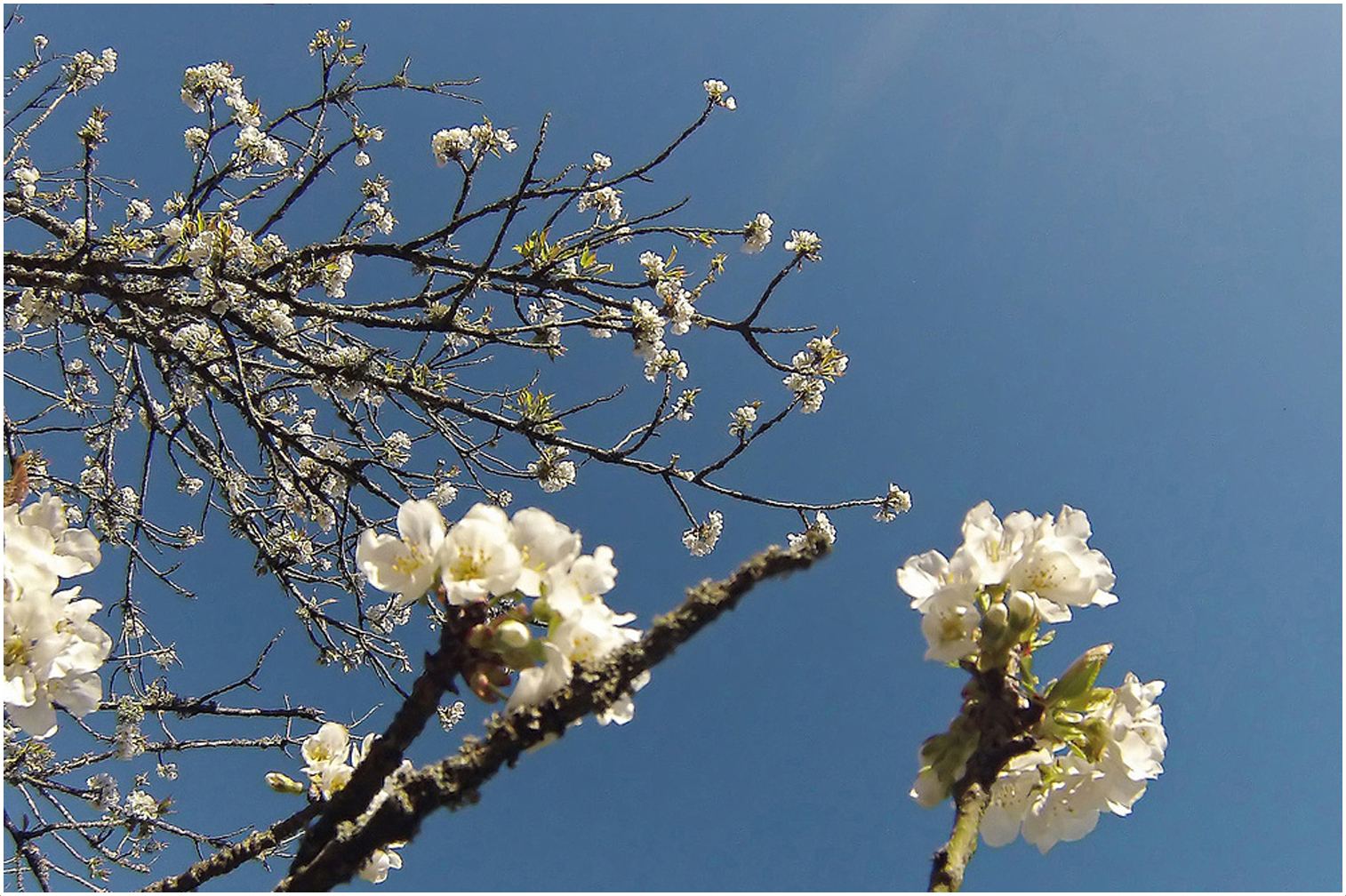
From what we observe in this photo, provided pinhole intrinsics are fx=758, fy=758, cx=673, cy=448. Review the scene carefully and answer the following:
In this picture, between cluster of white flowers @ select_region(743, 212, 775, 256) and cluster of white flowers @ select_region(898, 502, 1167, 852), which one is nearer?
cluster of white flowers @ select_region(898, 502, 1167, 852)

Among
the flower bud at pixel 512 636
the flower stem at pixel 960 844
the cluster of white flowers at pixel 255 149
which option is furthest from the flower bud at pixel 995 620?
the cluster of white flowers at pixel 255 149

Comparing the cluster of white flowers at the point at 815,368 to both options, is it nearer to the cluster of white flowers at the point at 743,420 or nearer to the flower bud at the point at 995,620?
the cluster of white flowers at the point at 743,420

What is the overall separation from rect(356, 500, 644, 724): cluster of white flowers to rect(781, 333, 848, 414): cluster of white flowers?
3.57 meters

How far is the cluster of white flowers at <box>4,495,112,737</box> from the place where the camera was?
53.3 inches

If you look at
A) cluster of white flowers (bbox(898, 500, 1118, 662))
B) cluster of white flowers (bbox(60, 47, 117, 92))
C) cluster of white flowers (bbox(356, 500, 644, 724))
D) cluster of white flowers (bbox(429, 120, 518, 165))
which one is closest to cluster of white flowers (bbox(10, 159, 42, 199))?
cluster of white flowers (bbox(60, 47, 117, 92))

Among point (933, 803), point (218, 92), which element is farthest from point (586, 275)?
point (933, 803)

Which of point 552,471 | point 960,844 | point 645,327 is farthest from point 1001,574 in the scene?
point 552,471

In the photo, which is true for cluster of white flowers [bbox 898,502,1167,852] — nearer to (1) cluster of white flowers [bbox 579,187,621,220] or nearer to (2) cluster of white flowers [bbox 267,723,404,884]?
(2) cluster of white flowers [bbox 267,723,404,884]

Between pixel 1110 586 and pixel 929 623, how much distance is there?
43cm

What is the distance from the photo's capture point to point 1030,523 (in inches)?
64.7

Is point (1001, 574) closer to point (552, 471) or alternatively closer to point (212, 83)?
point (552, 471)

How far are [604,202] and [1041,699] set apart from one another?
Answer: 14.5ft

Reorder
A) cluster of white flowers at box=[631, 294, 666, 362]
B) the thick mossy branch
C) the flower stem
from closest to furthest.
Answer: the thick mossy branch
the flower stem
cluster of white flowers at box=[631, 294, 666, 362]

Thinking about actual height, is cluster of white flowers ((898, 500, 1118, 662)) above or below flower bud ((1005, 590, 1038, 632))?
above
